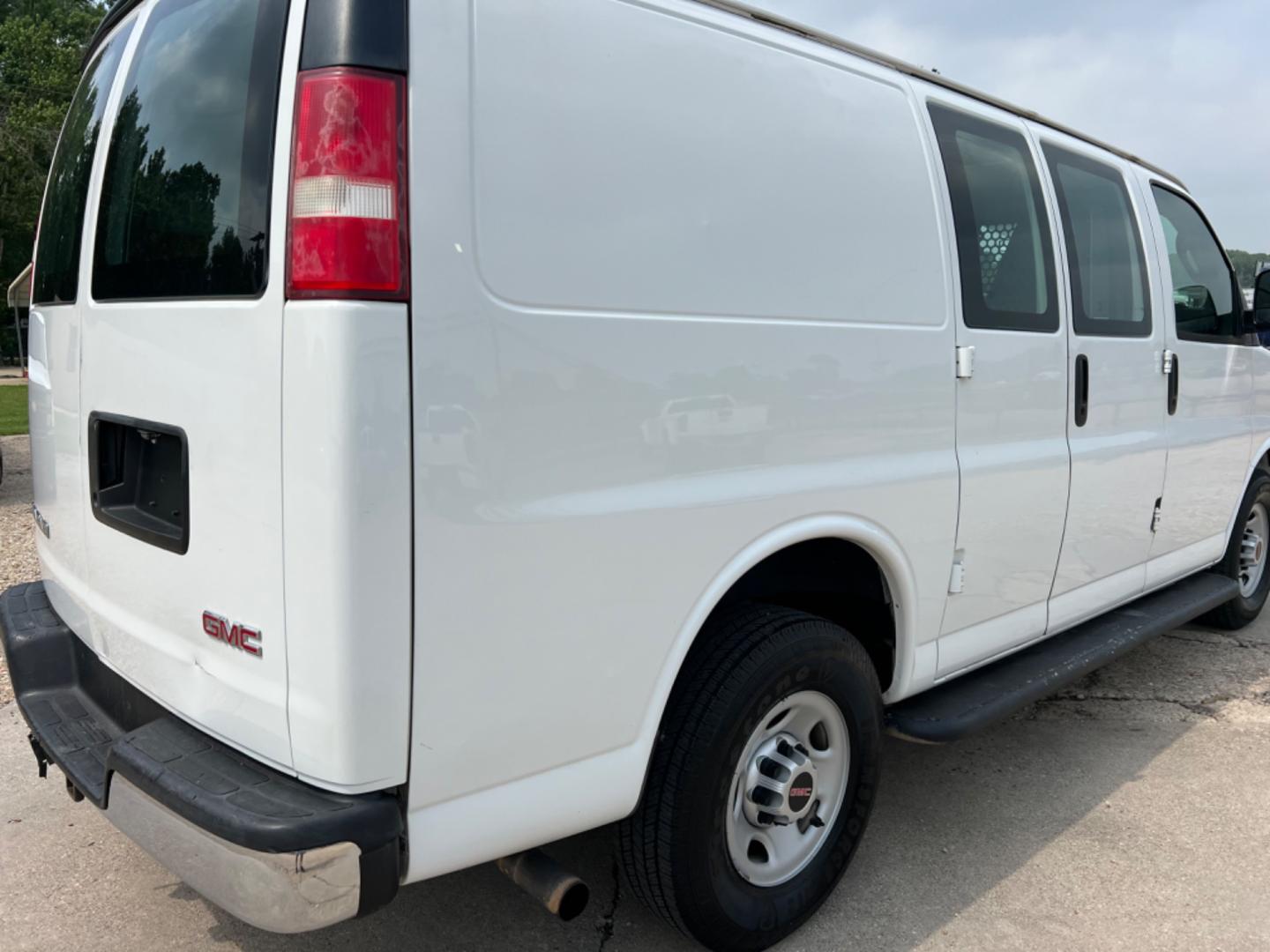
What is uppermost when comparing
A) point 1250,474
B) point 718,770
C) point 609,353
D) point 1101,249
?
point 1101,249

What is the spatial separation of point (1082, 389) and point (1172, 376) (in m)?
0.91

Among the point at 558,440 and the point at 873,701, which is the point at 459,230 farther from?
the point at 873,701

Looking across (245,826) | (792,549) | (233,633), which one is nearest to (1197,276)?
(792,549)

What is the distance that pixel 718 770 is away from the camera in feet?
7.68

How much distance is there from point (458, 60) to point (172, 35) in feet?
2.82

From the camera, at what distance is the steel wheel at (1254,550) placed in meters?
5.48

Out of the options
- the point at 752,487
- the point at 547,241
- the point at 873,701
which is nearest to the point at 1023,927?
the point at 873,701

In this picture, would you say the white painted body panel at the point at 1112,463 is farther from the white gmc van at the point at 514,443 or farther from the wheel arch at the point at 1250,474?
the wheel arch at the point at 1250,474

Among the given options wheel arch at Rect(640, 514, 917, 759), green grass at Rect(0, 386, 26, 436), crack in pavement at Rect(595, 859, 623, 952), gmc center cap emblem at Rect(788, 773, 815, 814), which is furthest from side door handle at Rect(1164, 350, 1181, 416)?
green grass at Rect(0, 386, 26, 436)

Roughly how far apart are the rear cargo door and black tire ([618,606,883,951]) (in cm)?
89

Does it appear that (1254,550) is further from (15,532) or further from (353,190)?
(15,532)

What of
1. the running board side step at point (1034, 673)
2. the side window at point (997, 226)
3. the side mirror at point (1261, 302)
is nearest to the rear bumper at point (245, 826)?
the running board side step at point (1034, 673)

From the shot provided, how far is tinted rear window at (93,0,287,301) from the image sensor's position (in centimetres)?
185

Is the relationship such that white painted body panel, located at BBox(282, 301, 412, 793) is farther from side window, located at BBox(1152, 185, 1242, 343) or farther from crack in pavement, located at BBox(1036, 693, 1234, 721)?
side window, located at BBox(1152, 185, 1242, 343)
